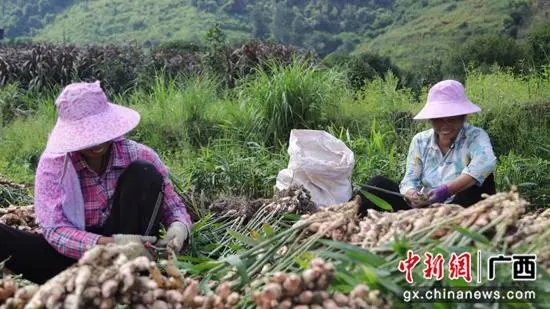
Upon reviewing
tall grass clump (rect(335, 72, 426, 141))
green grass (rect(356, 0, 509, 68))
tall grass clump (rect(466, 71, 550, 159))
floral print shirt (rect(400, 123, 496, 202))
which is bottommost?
green grass (rect(356, 0, 509, 68))

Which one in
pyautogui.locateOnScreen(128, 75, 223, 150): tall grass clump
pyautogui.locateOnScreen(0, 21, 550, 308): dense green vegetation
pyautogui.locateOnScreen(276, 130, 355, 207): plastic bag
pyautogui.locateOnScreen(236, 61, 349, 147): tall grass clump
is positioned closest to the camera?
pyautogui.locateOnScreen(0, 21, 550, 308): dense green vegetation

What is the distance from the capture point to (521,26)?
24875mm

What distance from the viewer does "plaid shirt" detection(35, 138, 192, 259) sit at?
2.71 meters

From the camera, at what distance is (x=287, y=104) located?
5828 millimetres

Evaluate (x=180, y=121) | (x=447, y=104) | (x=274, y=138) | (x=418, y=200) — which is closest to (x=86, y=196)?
(x=418, y=200)

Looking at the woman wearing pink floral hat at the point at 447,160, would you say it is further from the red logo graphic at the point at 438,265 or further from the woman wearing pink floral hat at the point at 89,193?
the red logo graphic at the point at 438,265

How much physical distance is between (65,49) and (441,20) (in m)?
24.0

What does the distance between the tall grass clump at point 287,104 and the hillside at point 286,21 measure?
2132 centimetres

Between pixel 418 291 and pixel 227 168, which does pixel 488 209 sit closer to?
pixel 418 291

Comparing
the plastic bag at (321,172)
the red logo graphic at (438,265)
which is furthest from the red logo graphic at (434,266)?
the plastic bag at (321,172)

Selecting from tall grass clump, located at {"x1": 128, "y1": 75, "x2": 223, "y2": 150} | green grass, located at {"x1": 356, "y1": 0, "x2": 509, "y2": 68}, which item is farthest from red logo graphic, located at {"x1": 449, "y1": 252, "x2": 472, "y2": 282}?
green grass, located at {"x1": 356, "y1": 0, "x2": 509, "y2": 68}

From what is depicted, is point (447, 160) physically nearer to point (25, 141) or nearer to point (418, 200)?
point (418, 200)

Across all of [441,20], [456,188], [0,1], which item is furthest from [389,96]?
[0,1]

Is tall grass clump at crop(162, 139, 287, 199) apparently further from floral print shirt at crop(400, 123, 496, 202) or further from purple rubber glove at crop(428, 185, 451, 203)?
purple rubber glove at crop(428, 185, 451, 203)
